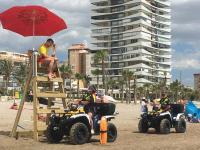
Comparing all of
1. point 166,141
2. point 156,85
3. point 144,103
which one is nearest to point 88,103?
point 166,141

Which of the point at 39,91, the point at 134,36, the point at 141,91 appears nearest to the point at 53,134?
the point at 39,91

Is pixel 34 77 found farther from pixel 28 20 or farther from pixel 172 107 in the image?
pixel 172 107

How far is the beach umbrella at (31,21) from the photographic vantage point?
17.4 m

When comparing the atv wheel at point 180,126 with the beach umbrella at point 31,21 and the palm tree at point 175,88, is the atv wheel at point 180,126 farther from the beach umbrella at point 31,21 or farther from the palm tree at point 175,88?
the palm tree at point 175,88

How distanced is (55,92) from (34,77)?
4.21 ft

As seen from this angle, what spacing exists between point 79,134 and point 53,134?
0.98 metres

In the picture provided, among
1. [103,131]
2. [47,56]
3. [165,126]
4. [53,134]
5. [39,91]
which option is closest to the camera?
[103,131]

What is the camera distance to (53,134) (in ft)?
52.9

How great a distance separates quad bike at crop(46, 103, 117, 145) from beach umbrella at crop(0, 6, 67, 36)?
10.7ft

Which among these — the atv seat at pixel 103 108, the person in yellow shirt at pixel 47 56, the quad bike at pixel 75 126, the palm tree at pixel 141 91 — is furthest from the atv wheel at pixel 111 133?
the palm tree at pixel 141 91

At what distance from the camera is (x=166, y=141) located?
55.8 feet

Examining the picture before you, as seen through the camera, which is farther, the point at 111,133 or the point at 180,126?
the point at 180,126

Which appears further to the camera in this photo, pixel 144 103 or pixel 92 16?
pixel 92 16

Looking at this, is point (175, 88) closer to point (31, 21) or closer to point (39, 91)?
point (31, 21)
